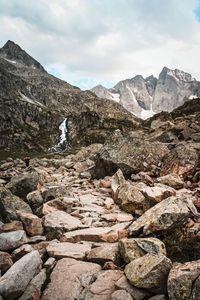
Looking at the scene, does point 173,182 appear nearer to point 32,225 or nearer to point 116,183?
point 116,183

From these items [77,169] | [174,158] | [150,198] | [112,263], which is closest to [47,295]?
[112,263]

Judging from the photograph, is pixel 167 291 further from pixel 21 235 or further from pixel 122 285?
pixel 21 235

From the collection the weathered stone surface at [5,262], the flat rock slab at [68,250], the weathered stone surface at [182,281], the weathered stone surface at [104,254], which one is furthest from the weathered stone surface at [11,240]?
the weathered stone surface at [182,281]

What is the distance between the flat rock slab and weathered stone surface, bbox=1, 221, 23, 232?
152 centimetres

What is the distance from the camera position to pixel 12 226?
7465 millimetres

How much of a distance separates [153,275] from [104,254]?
1.90 meters

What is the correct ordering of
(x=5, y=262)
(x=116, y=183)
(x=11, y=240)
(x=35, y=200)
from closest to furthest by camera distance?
(x=5, y=262)
(x=11, y=240)
(x=35, y=200)
(x=116, y=183)

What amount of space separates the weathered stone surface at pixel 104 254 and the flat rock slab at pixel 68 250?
363 millimetres

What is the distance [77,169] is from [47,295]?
16547 mm

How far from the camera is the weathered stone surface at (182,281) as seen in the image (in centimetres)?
411

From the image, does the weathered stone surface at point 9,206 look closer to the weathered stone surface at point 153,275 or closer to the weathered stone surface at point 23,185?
the weathered stone surface at point 23,185

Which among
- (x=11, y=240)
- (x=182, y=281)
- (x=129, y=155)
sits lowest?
(x=11, y=240)

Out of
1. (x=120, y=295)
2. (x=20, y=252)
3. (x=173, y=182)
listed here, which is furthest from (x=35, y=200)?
(x=173, y=182)

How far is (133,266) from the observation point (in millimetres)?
5039
